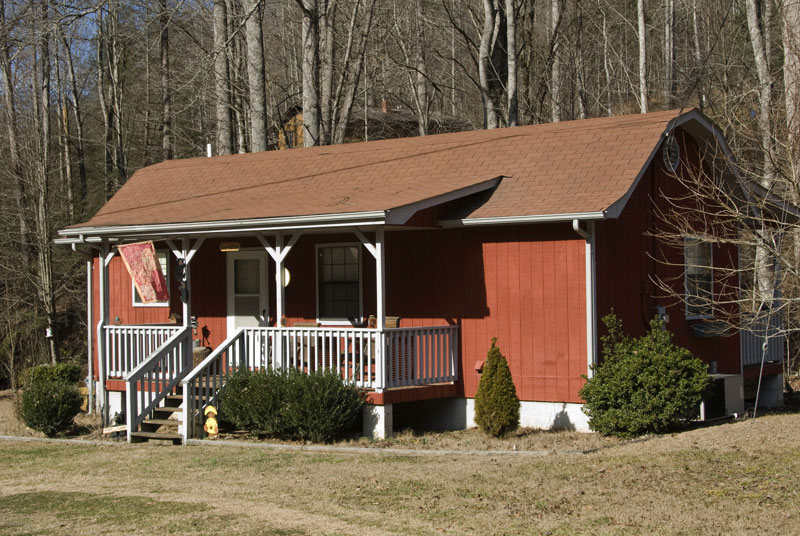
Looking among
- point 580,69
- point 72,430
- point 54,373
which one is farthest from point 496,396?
point 580,69

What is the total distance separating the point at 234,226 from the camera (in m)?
14.9

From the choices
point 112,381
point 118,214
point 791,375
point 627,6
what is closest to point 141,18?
point 627,6

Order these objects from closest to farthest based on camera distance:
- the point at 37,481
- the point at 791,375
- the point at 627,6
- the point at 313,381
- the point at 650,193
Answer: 1. the point at 37,481
2. the point at 313,381
3. the point at 650,193
4. the point at 791,375
5. the point at 627,6

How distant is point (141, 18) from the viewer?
1452 inches

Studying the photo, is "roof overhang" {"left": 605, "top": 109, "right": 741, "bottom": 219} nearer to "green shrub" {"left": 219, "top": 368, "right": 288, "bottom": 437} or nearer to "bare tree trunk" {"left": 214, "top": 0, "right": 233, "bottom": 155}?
"green shrub" {"left": 219, "top": 368, "right": 288, "bottom": 437}

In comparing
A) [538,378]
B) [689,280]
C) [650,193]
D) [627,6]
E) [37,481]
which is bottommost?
[37,481]

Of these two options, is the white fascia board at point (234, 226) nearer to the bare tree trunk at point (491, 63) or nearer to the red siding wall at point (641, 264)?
the red siding wall at point (641, 264)

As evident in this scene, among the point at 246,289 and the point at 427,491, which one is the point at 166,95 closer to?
the point at 246,289

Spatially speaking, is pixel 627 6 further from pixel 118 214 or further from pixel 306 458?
pixel 306 458

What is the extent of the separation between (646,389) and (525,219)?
292cm

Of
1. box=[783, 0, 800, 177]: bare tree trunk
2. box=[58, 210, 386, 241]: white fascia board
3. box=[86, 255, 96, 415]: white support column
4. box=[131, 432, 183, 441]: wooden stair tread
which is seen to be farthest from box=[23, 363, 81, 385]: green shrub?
box=[783, 0, 800, 177]: bare tree trunk

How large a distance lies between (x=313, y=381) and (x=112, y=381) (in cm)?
502

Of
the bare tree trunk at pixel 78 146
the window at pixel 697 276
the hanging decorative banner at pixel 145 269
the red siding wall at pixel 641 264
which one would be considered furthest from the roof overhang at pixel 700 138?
the bare tree trunk at pixel 78 146

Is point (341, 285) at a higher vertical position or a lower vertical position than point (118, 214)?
lower
